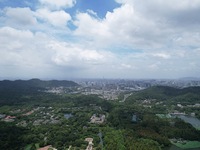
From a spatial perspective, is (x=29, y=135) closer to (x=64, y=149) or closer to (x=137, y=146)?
(x=64, y=149)

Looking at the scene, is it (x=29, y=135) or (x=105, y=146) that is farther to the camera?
(x=29, y=135)

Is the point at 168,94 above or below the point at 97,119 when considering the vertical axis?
above

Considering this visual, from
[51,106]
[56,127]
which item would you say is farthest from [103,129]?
[51,106]

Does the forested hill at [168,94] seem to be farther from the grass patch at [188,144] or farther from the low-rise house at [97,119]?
the grass patch at [188,144]

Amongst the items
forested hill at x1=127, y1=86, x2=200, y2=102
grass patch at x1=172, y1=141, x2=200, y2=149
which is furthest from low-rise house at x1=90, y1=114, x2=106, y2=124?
forested hill at x1=127, y1=86, x2=200, y2=102

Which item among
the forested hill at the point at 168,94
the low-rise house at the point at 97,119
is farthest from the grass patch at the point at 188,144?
the forested hill at the point at 168,94

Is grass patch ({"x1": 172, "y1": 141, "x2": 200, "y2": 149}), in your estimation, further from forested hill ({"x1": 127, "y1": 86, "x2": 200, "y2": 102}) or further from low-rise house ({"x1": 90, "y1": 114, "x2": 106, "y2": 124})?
forested hill ({"x1": 127, "y1": 86, "x2": 200, "y2": 102})

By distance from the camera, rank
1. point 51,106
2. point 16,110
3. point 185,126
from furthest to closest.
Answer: point 51,106 < point 16,110 < point 185,126

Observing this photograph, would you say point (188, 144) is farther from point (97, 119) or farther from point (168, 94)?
point (168, 94)

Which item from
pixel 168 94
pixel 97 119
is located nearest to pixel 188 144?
pixel 97 119
